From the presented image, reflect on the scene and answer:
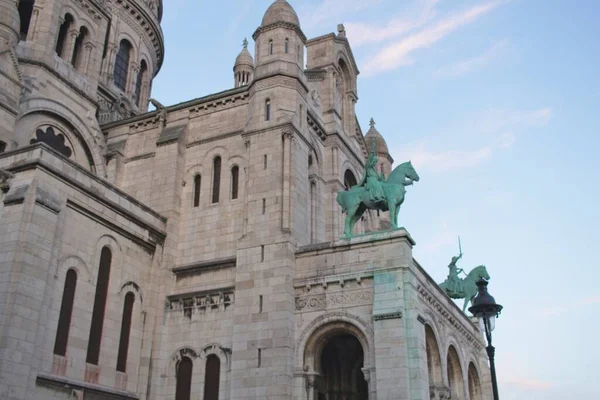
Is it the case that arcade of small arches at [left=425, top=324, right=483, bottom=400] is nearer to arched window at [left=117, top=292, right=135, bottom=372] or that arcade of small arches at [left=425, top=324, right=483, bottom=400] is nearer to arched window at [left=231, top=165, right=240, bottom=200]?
arched window at [left=231, top=165, right=240, bottom=200]

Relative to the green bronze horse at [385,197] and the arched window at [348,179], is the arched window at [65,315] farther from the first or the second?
the arched window at [348,179]

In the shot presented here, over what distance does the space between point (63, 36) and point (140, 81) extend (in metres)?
11.7

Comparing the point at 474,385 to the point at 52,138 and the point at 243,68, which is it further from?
the point at 243,68

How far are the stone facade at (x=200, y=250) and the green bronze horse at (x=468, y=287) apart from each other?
177cm

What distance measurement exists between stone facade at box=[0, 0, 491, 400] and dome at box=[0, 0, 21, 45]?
9 cm

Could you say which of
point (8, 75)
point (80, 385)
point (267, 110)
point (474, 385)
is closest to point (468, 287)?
point (474, 385)

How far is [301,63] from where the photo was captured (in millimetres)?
31500

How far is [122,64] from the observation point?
140 feet

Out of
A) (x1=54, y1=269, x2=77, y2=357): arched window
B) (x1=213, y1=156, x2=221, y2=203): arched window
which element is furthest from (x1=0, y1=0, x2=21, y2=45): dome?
(x1=54, y1=269, x2=77, y2=357): arched window

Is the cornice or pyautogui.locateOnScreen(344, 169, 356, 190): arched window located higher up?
the cornice

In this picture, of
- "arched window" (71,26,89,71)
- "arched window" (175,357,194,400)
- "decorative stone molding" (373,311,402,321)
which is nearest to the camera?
"decorative stone molding" (373,311,402,321)

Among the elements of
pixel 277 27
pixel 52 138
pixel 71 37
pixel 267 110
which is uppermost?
pixel 71 37

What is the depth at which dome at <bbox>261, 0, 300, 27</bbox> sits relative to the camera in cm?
3148

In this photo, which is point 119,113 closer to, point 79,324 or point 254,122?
point 254,122
